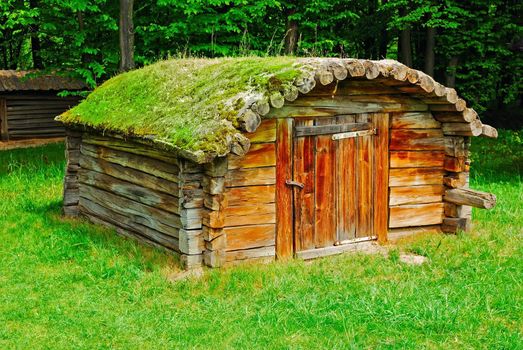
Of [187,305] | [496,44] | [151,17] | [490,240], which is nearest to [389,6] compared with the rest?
[496,44]

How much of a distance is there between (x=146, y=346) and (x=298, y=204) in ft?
10.6

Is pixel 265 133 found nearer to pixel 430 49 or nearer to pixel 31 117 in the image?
pixel 430 49

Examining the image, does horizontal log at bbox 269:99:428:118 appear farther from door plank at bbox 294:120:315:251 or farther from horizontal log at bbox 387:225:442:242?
horizontal log at bbox 387:225:442:242

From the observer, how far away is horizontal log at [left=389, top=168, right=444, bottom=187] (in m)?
9.48

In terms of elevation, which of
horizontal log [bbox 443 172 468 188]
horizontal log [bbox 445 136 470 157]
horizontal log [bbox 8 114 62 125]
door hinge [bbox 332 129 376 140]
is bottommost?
horizontal log [bbox 8 114 62 125]

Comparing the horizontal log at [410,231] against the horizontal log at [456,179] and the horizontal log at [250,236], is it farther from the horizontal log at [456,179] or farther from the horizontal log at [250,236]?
the horizontal log at [250,236]

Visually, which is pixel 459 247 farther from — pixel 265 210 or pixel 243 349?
pixel 243 349

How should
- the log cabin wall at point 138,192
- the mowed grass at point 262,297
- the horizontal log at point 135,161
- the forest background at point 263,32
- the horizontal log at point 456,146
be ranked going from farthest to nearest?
the forest background at point 263,32, the horizontal log at point 456,146, the horizontal log at point 135,161, the log cabin wall at point 138,192, the mowed grass at point 262,297

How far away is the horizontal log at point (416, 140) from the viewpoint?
941cm

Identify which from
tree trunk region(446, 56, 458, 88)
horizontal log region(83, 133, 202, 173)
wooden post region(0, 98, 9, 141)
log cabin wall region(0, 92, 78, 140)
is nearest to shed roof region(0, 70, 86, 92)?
log cabin wall region(0, 92, 78, 140)

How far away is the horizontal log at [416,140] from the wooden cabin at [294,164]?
0.05 ft

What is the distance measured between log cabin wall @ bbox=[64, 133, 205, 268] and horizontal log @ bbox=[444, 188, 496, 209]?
13.3ft

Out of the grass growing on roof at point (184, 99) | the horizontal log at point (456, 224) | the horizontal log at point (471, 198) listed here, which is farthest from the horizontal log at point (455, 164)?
the grass growing on roof at point (184, 99)

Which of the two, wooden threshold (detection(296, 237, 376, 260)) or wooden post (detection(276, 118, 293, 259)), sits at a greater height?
wooden post (detection(276, 118, 293, 259))
